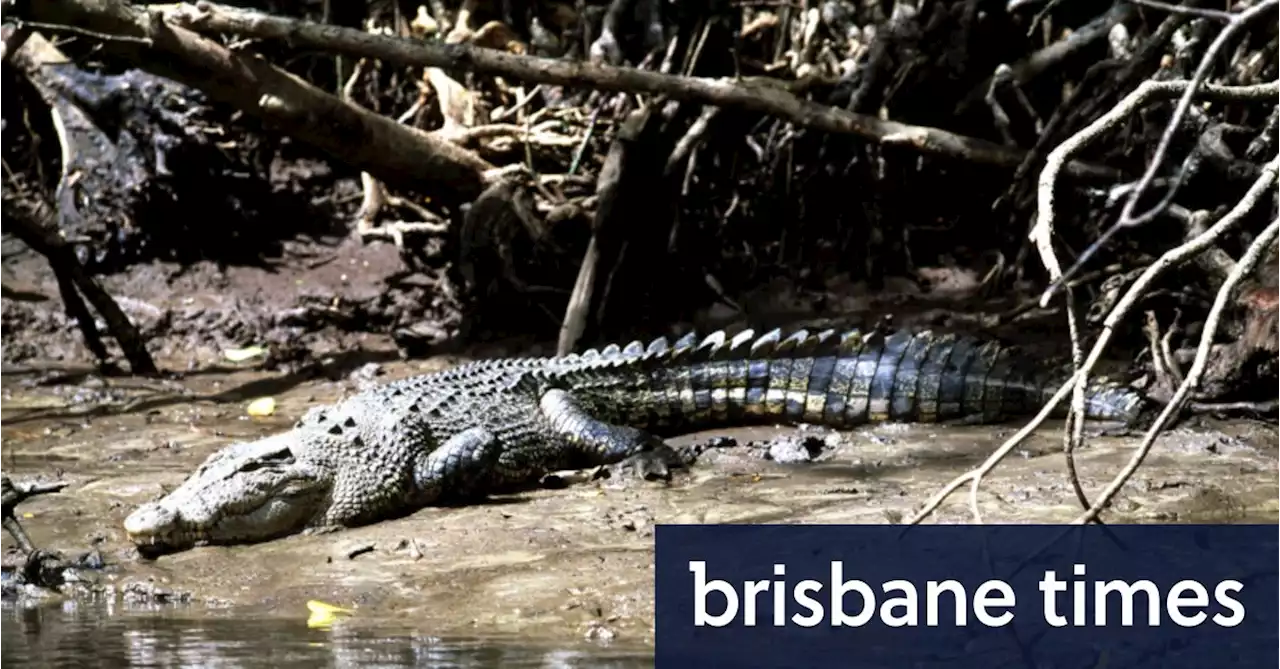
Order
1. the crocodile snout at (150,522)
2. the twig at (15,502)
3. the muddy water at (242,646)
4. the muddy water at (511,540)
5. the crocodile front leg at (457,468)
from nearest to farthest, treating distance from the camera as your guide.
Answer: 1. the muddy water at (242,646)
2. the muddy water at (511,540)
3. the twig at (15,502)
4. the crocodile snout at (150,522)
5. the crocodile front leg at (457,468)

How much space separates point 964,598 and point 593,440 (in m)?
2.26

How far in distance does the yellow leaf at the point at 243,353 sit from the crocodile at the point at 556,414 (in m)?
2.37

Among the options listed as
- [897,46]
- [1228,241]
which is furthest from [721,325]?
[1228,241]

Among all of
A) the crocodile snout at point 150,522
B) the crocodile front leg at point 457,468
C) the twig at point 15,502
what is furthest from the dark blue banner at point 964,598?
the twig at point 15,502

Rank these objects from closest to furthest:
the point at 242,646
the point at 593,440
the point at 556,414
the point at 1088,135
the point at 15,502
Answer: the point at 1088,135 → the point at 242,646 → the point at 15,502 → the point at 593,440 → the point at 556,414

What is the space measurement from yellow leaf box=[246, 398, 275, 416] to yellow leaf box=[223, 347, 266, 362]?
1.03 metres

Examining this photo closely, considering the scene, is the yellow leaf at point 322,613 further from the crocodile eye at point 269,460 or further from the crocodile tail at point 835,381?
the crocodile tail at point 835,381

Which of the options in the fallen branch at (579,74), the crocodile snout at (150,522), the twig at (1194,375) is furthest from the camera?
the fallen branch at (579,74)

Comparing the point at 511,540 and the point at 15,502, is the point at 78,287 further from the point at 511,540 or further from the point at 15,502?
the point at 511,540

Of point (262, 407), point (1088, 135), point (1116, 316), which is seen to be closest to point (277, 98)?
point (262, 407)

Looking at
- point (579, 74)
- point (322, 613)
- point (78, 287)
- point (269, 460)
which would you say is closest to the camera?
point (322, 613)

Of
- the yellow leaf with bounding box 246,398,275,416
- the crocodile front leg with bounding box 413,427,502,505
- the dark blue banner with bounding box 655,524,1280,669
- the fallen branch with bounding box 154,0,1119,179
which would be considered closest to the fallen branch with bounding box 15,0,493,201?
the fallen branch with bounding box 154,0,1119,179

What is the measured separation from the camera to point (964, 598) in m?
3.87

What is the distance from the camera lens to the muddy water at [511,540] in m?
3.89
